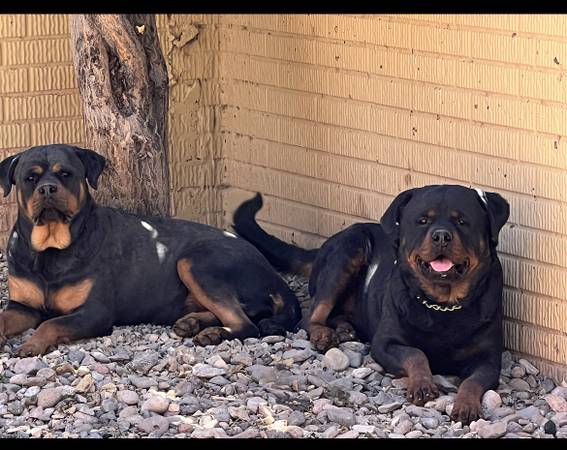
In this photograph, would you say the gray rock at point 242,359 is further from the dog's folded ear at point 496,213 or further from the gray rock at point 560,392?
the gray rock at point 560,392

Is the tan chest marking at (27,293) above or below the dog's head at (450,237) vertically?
below

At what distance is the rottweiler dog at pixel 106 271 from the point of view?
7945 millimetres

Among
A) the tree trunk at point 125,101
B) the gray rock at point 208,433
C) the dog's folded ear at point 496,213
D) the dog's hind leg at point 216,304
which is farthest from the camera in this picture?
the tree trunk at point 125,101

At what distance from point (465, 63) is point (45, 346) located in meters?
2.79

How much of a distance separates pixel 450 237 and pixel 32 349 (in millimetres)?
2354

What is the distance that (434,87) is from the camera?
8.05 metres

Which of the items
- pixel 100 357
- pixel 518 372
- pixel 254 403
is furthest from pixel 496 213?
pixel 100 357

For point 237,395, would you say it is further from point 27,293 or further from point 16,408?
point 27,293

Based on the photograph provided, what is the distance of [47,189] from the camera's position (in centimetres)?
786

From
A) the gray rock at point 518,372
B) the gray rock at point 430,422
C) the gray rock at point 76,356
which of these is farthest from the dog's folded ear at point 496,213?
the gray rock at point 76,356

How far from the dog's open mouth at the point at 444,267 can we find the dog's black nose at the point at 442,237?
0.08 m


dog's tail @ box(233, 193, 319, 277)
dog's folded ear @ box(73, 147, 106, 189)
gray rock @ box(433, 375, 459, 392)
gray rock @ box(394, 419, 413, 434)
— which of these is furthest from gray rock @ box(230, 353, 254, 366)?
dog's tail @ box(233, 193, 319, 277)
